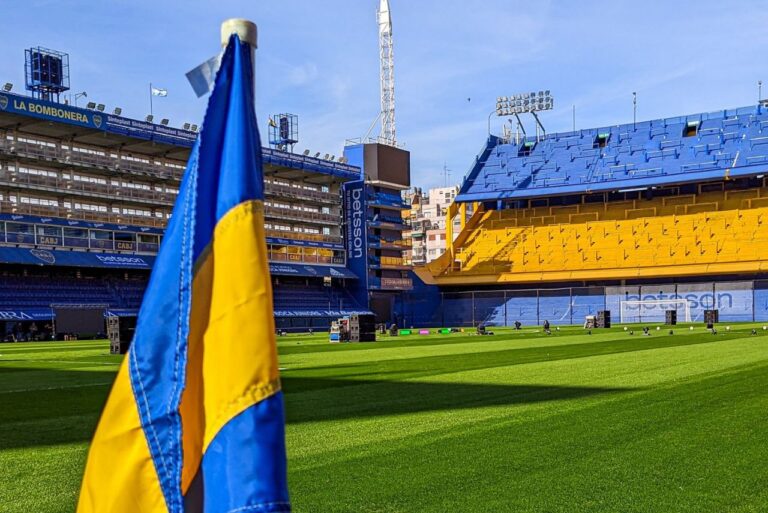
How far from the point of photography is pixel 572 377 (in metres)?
16.4

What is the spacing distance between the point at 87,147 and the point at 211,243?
63648mm

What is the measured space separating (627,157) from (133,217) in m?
38.7

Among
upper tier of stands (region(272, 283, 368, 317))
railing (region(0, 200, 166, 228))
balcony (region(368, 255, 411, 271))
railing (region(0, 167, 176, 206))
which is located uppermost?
railing (region(0, 167, 176, 206))

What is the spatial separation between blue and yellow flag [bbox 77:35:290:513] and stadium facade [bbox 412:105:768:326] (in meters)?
61.1

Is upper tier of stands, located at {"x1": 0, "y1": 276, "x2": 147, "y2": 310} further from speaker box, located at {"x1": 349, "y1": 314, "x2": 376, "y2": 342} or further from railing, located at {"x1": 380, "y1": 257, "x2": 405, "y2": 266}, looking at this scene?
railing, located at {"x1": 380, "y1": 257, "x2": 405, "y2": 266}

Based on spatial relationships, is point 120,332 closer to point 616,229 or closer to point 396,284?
point 396,284

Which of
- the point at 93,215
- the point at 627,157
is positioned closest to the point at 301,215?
the point at 93,215

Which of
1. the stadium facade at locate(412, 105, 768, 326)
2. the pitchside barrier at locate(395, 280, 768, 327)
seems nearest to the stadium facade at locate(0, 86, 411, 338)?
the stadium facade at locate(412, 105, 768, 326)

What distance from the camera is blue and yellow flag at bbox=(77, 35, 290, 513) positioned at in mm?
1905

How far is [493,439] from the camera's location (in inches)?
353

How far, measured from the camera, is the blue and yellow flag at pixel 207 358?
191 cm

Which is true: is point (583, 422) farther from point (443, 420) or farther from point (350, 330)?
point (350, 330)

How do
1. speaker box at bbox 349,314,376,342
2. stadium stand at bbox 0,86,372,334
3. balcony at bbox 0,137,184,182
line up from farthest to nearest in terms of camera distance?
1. balcony at bbox 0,137,184,182
2. stadium stand at bbox 0,86,372,334
3. speaker box at bbox 349,314,376,342

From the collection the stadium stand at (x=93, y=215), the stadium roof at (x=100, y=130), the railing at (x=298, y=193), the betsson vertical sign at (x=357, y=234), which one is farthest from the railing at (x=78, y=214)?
the betsson vertical sign at (x=357, y=234)
